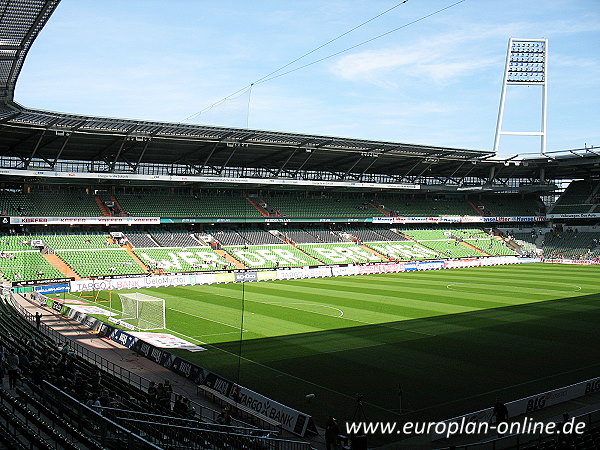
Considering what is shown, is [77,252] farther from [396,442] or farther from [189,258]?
[396,442]

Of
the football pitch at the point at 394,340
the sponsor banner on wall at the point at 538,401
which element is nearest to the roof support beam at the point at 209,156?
the football pitch at the point at 394,340

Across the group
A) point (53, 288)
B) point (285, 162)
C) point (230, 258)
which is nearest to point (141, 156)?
point (230, 258)

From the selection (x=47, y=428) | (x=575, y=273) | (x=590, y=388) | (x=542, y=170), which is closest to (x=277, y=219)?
(x=575, y=273)

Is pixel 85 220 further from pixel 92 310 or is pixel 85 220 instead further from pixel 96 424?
pixel 96 424

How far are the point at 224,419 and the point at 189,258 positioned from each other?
39.9 m

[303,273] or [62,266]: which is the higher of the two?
[303,273]

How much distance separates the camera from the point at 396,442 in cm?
1548

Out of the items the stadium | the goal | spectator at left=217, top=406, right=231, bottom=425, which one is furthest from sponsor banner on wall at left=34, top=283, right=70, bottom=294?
spectator at left=217, top=406, right=231, bottom=425

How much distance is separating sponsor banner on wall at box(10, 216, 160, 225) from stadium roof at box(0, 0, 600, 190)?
4710mm

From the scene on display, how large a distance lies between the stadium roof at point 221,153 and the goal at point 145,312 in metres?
13.6

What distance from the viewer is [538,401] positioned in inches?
683

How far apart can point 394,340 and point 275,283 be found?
24383 mm

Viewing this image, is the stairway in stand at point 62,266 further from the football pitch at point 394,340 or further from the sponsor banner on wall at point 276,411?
the sponsor banner on wall at point 276,411

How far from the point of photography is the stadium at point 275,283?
1600 cm
